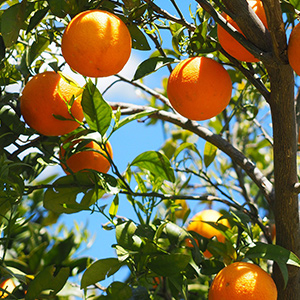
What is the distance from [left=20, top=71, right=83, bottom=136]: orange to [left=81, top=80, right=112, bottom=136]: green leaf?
89 millimetres

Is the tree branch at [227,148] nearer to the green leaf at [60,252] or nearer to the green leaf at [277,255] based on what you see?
the green leaf at [277,255]

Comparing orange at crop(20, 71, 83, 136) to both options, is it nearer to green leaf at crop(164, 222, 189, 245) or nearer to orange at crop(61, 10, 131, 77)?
orange at crop(61, 10, 131, 77)

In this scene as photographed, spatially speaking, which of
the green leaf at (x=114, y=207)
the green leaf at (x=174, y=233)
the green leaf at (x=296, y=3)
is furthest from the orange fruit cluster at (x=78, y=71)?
the green leaf at (x=296, y=3)

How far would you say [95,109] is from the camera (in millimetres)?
946

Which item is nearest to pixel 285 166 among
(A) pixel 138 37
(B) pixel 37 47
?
(A) pixel 138 37

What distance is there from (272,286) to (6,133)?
65 cm

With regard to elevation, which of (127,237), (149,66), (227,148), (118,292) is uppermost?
(149,66)

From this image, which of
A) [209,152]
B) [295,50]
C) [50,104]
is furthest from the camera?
[209,152]

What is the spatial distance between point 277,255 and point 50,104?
0.56 metres

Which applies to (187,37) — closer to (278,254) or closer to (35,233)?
(278,254)

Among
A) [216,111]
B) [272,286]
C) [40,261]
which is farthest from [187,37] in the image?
[40,261]

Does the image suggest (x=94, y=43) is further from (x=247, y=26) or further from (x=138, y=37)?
(x=247, y=26)

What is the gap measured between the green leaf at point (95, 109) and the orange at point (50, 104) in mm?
89

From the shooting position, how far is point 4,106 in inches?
42.8
